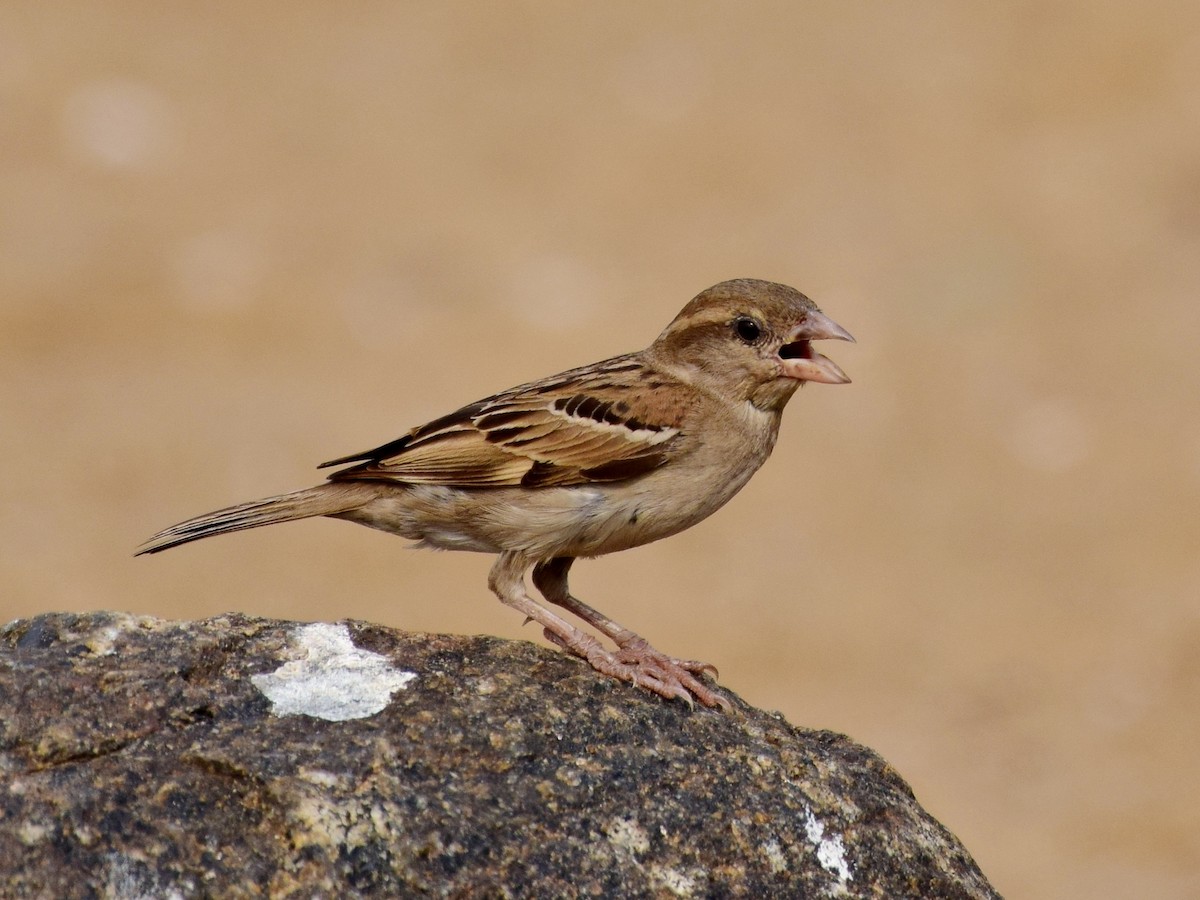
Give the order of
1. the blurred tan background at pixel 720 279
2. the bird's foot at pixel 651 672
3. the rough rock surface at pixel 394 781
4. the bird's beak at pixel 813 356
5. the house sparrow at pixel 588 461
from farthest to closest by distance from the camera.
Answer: the blurred tan background at pixel 720 279, the bird's beak at pixel 813 356, the house sparrow at pixel 588 461, the bird's foot at pixel 651 672, the rough rock surface at pixel 394 781

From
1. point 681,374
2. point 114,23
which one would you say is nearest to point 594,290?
point 114,23

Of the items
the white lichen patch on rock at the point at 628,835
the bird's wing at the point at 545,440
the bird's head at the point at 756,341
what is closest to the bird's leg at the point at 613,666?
the bird's wing at the point at 545,440

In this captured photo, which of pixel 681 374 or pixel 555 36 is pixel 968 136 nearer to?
pixel 555 36

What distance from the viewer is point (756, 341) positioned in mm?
6699

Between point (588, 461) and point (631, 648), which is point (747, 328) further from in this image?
point (631, 648)

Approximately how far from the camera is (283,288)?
683 inches

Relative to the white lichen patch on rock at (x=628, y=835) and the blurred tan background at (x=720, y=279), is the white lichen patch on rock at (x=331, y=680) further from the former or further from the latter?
the blurred tan background at (x=720, y=279)

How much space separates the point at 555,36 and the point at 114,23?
5.24m

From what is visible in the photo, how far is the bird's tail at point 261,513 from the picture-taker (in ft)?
19.8

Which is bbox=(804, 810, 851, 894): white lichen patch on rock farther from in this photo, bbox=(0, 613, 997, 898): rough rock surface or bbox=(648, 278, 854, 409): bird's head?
bbox=(648, 278, 854, 409): bird's head

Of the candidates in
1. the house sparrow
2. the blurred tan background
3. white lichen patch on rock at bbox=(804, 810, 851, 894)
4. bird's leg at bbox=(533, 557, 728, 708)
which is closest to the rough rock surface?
white lichen patch on rock at bbox=(804, 810, 851, 894)

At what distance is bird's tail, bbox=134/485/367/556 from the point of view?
6.03 m

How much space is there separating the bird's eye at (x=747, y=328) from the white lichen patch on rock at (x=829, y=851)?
2382 millimetres

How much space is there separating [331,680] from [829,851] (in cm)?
147
